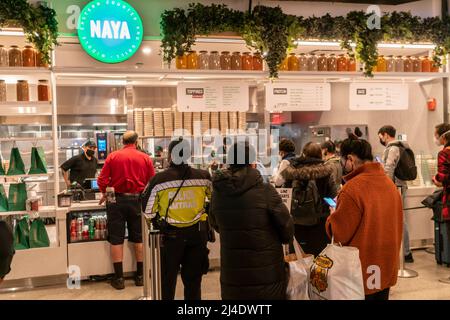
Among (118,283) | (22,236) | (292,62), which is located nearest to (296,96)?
(292,62)

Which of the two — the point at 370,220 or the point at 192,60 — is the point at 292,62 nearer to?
the point at 192,60

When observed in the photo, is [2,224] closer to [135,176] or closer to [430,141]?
[135,176]

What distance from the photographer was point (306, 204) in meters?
4.39

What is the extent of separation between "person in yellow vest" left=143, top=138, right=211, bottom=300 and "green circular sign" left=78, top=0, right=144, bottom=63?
233 cm

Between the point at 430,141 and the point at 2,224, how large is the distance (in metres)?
6.57

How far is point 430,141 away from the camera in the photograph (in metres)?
7.45

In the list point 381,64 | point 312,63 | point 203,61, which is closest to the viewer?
point 203,61

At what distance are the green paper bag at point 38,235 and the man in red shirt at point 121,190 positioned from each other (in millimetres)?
711

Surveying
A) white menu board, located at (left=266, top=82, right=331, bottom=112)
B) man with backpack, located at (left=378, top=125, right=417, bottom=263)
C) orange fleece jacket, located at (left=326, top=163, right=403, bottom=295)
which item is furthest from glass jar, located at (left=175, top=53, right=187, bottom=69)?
orange fleece jacket, located at (left=326, top=163, right=403, bottom=295)

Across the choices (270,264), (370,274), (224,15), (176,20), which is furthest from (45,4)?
(370,274)

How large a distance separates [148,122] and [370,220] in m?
3.89

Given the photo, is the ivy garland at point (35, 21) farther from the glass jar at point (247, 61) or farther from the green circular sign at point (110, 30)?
the glass jar at point (247, 61)

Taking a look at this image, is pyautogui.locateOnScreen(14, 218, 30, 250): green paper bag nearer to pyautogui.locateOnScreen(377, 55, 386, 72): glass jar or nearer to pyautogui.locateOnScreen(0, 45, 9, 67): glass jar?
pyautogui.locateOnScreen(0, 45, 9, 67): glass jar

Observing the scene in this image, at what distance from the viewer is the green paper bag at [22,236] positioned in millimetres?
5234
